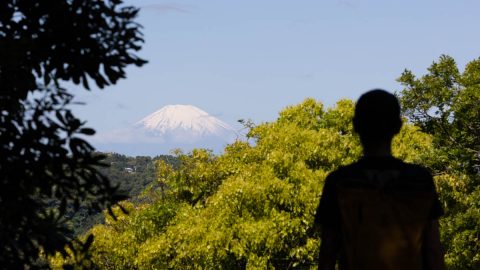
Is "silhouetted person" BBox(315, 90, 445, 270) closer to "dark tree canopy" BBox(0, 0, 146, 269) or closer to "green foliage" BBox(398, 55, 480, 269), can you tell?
"dark tree canopy" BBox(0, 0, 146, 269)

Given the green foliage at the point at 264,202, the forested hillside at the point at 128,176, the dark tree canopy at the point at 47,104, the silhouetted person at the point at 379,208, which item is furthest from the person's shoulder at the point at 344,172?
the forested hillside at the point at 128,176

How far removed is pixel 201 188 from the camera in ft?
150

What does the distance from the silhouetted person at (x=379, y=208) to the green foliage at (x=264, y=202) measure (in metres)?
28.9

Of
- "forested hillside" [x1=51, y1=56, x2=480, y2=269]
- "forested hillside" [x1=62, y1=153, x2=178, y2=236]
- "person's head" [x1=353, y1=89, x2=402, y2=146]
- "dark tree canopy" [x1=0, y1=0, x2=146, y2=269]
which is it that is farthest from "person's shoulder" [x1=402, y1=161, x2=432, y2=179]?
"forested hillside" [x1=62, y1=153, x2=178, y2=236]

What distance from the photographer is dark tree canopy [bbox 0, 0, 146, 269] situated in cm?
662

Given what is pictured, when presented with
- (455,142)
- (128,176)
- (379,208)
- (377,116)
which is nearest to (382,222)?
(379,208)

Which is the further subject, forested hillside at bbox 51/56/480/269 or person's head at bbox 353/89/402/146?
forested hillside at bbox 51/56/480/269

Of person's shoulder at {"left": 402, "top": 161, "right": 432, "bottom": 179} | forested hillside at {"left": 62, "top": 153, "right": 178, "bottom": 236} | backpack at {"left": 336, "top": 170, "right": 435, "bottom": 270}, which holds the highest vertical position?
forested hillside at {"left": 62, "top": 153, "right": 178, "bottom": 236}

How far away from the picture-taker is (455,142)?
35781 mm

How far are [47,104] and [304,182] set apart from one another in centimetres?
3068

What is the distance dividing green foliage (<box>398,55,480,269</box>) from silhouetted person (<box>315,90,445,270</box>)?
1141 inches

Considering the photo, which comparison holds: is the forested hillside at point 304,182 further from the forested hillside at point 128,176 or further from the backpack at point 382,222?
the forested hillside at point 128,176

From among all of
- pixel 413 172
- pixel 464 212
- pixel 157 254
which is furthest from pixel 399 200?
pixel 157 254

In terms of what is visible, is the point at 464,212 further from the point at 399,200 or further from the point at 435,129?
the point at 399,200
